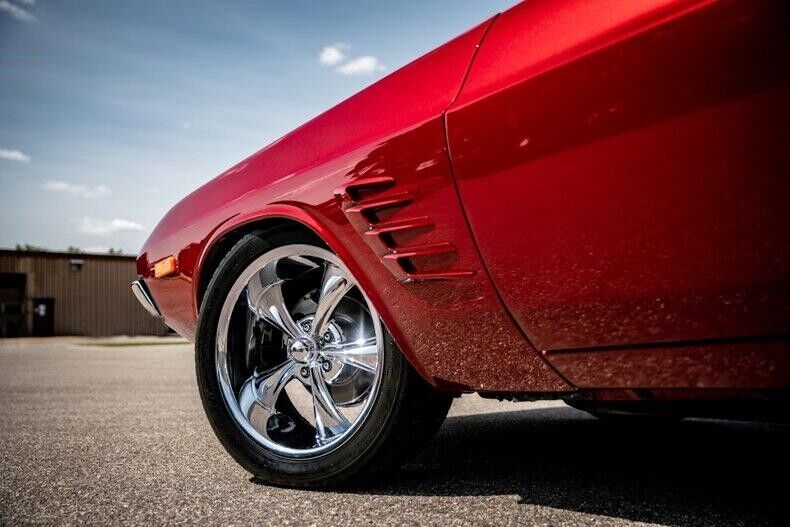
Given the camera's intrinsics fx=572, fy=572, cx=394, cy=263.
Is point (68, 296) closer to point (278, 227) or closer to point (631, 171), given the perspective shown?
point (278, 227)

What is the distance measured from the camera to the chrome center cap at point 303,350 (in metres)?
1.88

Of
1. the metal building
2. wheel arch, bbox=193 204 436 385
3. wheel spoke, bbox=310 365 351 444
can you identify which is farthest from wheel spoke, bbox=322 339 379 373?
the metal building

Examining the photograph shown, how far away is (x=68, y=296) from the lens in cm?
2762

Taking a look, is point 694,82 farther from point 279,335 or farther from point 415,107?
point 279,335

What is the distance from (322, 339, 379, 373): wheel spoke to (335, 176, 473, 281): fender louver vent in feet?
1.32

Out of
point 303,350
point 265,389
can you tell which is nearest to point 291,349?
point 303,350

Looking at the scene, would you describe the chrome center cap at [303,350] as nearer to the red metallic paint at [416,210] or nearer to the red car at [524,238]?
the red car at [524,238]

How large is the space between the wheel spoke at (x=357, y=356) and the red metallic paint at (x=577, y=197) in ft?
0.97

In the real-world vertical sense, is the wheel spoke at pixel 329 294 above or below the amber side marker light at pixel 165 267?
below

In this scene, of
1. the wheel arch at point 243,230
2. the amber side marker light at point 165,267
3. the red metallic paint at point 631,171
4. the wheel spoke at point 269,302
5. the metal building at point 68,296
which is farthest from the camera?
the metal building at point 68,296

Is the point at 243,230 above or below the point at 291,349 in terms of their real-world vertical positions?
above

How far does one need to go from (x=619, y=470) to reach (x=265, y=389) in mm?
1176

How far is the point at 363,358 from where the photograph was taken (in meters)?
1.82

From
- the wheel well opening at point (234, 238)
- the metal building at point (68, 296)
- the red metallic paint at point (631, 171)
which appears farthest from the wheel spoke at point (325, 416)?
the metal building at point (68, 296)
